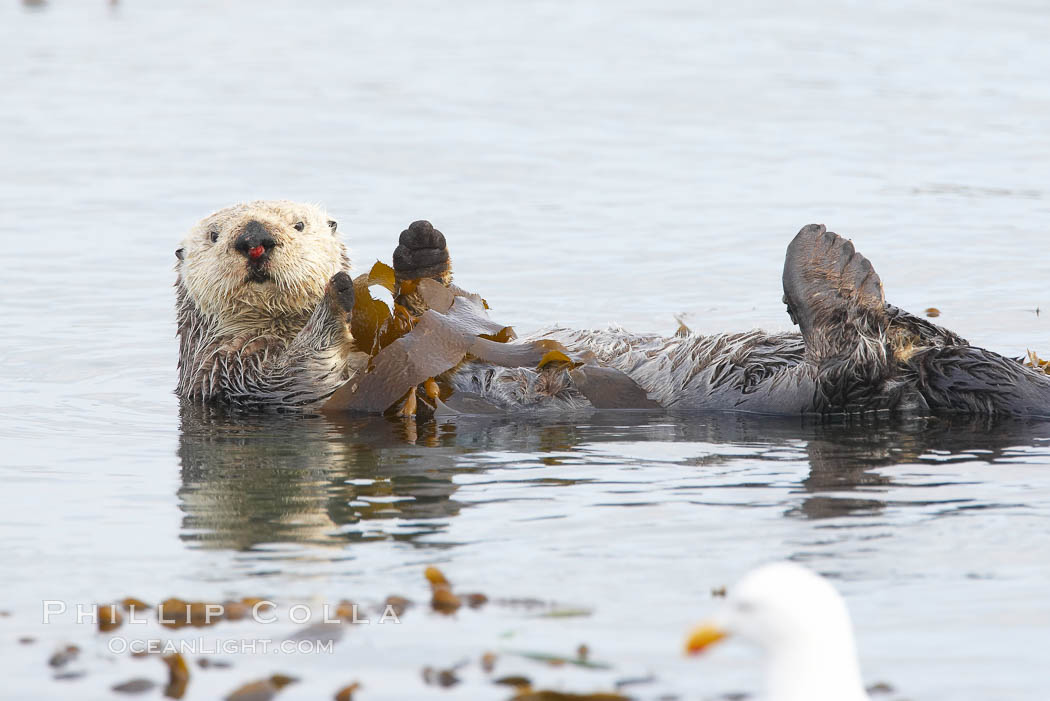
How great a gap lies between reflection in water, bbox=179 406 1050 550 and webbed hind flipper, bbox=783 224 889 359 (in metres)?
0.41

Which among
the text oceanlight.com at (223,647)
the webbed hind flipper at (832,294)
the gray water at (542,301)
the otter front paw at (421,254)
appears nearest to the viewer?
the text oceanlight.com at (223,647)

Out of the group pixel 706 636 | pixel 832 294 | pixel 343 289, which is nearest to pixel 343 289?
pixel 343 289

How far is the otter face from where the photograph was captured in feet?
21.2

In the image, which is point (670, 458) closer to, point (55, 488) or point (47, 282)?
point (55, 488)

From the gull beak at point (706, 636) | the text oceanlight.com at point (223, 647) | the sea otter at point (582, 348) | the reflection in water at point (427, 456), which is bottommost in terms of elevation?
the text oceanlight.com at point (223, 647)

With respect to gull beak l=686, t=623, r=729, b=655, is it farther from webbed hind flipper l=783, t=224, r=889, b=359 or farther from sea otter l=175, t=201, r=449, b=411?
sea otter l=175, t=201, r=449, b=411

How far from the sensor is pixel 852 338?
216 inches

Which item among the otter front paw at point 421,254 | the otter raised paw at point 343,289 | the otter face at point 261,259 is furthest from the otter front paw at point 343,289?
the otter face at point 261,259

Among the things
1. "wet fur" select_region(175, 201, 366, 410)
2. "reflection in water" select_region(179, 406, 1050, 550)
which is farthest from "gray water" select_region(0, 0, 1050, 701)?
"wet fur" select_region(175, 201, 366, 410)

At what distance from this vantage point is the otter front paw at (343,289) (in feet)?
19.5

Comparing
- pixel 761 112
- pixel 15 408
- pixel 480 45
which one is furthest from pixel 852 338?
pixel 480 45

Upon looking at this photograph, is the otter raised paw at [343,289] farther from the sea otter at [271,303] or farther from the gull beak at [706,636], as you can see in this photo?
the gull beak at [706,636]

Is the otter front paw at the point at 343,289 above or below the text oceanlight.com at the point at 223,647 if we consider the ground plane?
above

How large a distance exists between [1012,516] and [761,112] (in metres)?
11.4
